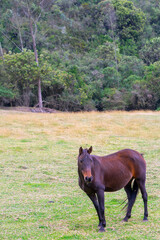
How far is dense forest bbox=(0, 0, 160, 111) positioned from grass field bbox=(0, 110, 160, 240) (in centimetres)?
2016

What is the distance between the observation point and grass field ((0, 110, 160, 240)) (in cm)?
627

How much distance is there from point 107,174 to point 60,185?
434 cm

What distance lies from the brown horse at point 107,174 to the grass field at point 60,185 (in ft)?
1.89

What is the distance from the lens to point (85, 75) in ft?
173

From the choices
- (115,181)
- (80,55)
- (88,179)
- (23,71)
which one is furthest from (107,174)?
(80,55)

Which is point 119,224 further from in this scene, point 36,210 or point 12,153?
point 12,153

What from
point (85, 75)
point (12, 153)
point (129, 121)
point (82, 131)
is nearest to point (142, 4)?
point (85, 75)

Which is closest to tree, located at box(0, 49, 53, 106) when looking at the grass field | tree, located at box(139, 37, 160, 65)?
the grass field

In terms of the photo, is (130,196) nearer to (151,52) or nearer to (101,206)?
(101,206)

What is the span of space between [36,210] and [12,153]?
8.76 metres

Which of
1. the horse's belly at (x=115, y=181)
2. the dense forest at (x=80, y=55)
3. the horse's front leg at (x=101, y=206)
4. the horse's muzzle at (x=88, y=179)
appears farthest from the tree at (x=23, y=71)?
the horse's muzzle at (x=88, y=179)

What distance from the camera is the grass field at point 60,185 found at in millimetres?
6266

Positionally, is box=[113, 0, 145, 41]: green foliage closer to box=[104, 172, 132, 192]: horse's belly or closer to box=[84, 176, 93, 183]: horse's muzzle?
box=[104, 172, 132, 192]: horse's belly

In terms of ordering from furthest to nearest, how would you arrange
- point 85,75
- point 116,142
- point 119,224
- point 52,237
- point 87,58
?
point 87,58, point 85,75, point 116,142, point 119,224, point 52,237
